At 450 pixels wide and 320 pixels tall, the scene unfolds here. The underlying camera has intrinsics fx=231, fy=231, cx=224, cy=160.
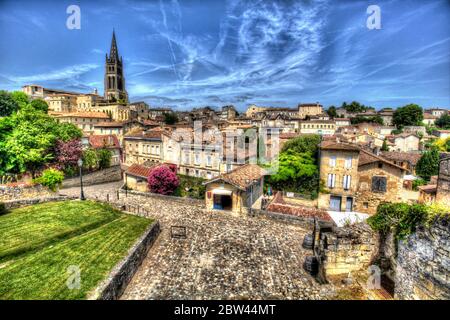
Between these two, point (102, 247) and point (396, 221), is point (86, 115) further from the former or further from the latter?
point (396, 221)

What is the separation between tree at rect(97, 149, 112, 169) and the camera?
3041 centimetres

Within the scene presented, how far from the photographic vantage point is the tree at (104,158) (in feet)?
99.8

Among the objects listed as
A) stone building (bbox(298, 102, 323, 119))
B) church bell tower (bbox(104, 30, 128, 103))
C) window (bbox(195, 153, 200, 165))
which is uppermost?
church bell tower (bbox(104, 30, 128, 103))

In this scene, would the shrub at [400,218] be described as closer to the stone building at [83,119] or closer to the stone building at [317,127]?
the stone building at [83,119]

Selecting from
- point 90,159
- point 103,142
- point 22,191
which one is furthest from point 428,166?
point 103,142

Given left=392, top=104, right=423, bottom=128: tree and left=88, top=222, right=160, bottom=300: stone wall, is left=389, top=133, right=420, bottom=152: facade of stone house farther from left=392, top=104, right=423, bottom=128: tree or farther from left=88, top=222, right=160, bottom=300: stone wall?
left=88, top=222, right=160, bottom=300: stone wall

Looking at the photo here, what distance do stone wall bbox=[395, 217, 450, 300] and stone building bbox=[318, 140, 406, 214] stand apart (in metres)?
18.0

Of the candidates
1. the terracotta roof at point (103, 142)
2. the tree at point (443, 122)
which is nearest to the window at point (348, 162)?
the terracotta roof at point (103, 142)

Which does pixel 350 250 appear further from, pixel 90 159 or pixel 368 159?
pixel 90 159

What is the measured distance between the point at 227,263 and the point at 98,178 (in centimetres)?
2559

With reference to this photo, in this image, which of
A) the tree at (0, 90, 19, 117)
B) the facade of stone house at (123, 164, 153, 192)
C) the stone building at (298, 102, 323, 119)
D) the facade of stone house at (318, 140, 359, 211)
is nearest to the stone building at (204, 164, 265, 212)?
the facade of stone house at (318, 140, 359, 211)
